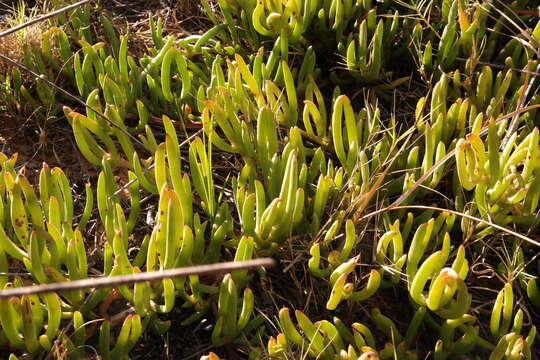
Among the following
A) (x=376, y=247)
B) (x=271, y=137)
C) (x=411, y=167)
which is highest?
(x=271, y=137)

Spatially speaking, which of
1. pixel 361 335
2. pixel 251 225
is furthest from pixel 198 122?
pixel 361 335

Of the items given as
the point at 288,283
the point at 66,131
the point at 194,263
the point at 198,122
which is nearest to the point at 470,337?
the point at 288,283

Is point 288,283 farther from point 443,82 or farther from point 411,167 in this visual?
point 443,82

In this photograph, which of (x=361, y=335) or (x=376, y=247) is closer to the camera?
(x=361, y=335)

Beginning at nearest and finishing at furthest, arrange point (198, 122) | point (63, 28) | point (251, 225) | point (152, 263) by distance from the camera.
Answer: point (152, 263) → point (251, 225) → point (198, 122) → point (63, 28)

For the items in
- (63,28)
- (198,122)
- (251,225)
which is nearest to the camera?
(251,225)

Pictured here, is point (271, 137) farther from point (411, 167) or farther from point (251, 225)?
point (411, 167)

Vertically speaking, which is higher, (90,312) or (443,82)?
(443,82)
